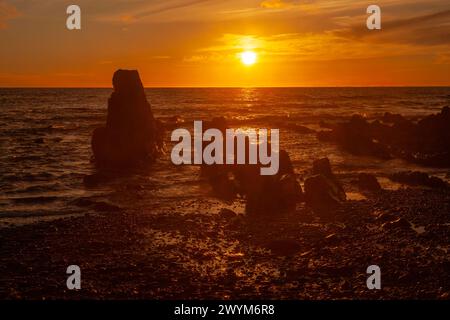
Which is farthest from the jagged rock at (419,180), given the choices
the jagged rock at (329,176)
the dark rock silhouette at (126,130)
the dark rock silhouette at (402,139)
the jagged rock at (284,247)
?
the dark rock silhouette at (126,130)

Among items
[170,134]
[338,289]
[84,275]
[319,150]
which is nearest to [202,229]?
[84,275]

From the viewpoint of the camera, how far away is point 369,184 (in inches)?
1182

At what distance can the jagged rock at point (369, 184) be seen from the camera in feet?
97.2

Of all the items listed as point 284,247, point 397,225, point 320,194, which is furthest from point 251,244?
point 320,194

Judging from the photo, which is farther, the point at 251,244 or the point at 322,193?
the point at 322,193

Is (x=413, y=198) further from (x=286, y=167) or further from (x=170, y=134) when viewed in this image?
(x=170, y=134)

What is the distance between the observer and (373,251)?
18047 mm

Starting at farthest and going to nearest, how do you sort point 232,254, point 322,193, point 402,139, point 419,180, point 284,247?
1. point 402,139
2. point 419,180
3. point 322,193
4. point 284,247
5. point 232,254

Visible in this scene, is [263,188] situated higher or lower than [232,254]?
higher

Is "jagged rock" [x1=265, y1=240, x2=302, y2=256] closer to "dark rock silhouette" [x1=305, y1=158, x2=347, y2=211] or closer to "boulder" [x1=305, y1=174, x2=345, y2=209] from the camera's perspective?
"dark rock silhouette" [x1=305, y1=158, x2=347, y2=211]

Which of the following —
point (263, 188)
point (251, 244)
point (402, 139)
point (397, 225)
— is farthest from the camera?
point (402, 139)

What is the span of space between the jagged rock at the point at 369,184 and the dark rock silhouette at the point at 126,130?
18228mm

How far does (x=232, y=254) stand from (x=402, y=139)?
131 ft

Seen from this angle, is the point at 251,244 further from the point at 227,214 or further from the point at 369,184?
the point at 369,184
